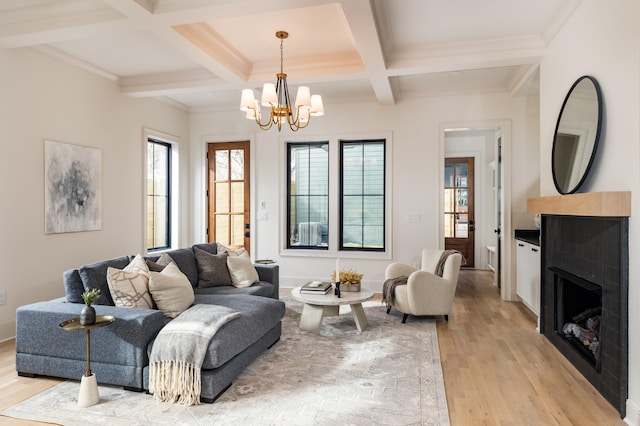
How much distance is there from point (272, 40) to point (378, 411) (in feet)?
11.0

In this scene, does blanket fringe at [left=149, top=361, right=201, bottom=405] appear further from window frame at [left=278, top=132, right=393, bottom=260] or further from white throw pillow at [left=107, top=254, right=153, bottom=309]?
window frame at [left=278, top=132, right=393, bottom=260]

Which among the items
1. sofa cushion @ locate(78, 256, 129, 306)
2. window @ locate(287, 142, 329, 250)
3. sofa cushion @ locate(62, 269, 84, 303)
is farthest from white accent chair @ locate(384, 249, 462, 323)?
sofa cushion @ locate(62, 269, 84, 303)

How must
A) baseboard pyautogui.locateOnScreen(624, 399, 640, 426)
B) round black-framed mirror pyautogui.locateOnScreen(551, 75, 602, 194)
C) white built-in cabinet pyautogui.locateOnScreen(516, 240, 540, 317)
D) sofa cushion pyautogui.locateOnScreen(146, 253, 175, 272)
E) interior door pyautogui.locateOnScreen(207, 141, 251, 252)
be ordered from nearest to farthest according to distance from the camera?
baseboard pyautogui.locateOnScreen(624, 399, 640, 426)
round black-framed mirror pyautogui.locateOnScreen(551, 75, 602, 194)
sofa cushion pyautogui.locateOnScreen(146, 253, 175, 272)
white built-in cabinet pyautogui.locateOnScreen(516, 240, 540, 317)
interior door pyautogui.locateOnScreen(207, 141, 251, 252)

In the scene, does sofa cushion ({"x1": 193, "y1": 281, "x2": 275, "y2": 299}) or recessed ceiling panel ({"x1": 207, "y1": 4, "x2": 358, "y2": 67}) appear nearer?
recessed ceiling panel ({"x1": 207, "y1": 4, "x2": 358, "y2": 67})

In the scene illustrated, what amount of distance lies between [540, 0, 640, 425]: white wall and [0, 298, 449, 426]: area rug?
123 cm

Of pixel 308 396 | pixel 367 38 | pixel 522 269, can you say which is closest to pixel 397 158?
pixel 522 269

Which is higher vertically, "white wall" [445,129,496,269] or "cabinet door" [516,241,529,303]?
A: "white wall" [445,129,496,269]

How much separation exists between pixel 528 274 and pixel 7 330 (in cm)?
535

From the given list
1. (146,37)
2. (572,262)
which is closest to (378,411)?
(572,262)

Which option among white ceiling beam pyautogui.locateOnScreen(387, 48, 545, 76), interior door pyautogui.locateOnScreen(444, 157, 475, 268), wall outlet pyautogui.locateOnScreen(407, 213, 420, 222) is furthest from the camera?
interior door pyautogui.locateOnScreen(444, 157, 475, 268)

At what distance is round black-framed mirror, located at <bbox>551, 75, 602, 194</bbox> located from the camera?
277 cm

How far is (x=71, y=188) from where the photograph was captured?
4.29 metres

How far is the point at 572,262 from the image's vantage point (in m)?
3.16

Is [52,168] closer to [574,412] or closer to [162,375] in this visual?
[162,375]
